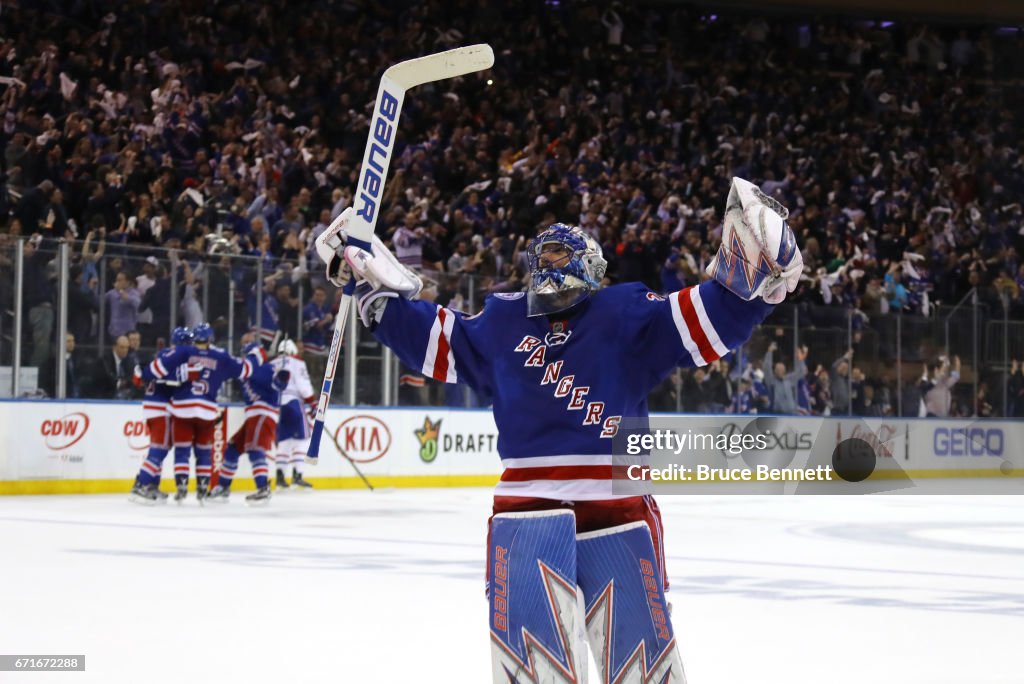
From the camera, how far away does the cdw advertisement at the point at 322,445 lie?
13.9 meters

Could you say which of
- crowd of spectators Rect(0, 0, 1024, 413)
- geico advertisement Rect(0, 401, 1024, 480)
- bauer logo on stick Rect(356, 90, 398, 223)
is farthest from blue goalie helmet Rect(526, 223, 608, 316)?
crowd of spectators Rect(0, 0, 1024, 413)

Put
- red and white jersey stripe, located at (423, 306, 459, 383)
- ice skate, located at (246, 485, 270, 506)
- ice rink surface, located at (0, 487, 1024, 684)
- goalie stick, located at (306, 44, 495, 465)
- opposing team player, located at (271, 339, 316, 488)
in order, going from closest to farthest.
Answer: red and white jersey stripe, located at (423, 306, 459, 383), goalie stick, located at (306, 44, 495, 465), ice rink surface, located at (0, 487, 1024, 684), ice skate, located at (246, 485, 270, 506), opposing team player, located at (271, 339, 316, 488)

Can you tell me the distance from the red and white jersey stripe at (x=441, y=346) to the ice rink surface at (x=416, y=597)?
1.40 metres

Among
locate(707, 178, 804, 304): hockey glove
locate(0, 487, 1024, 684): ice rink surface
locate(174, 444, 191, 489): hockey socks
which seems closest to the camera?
locate(707, 178, 804, 304): hockey glove

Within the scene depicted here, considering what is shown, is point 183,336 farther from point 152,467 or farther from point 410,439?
point 410,439

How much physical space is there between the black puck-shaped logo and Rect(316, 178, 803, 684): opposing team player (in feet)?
51.8

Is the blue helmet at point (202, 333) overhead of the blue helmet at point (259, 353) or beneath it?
overhead

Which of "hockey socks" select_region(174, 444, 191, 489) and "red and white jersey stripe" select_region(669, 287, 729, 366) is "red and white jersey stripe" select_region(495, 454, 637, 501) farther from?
"hockey socks" select_region(174, 444, 191, 489)

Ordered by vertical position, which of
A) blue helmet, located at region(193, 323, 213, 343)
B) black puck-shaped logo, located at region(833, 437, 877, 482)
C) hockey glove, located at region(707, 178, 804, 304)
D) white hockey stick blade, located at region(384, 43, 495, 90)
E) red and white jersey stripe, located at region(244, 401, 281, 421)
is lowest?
black puck-shaped logo, located at region(833, 437, 877, 482)

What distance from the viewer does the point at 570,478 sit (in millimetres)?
3252

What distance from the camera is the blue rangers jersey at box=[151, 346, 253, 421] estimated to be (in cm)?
1253

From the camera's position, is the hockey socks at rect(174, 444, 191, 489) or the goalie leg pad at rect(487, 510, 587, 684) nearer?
the goalie leg pad at rect(487, 510, 587, 684)

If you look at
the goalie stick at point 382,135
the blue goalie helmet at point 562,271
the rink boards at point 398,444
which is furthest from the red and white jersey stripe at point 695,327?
the rink boards at point 398,444

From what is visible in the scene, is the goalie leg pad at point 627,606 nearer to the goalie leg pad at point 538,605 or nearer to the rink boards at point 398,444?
the goalie leg pad at point 538,605
